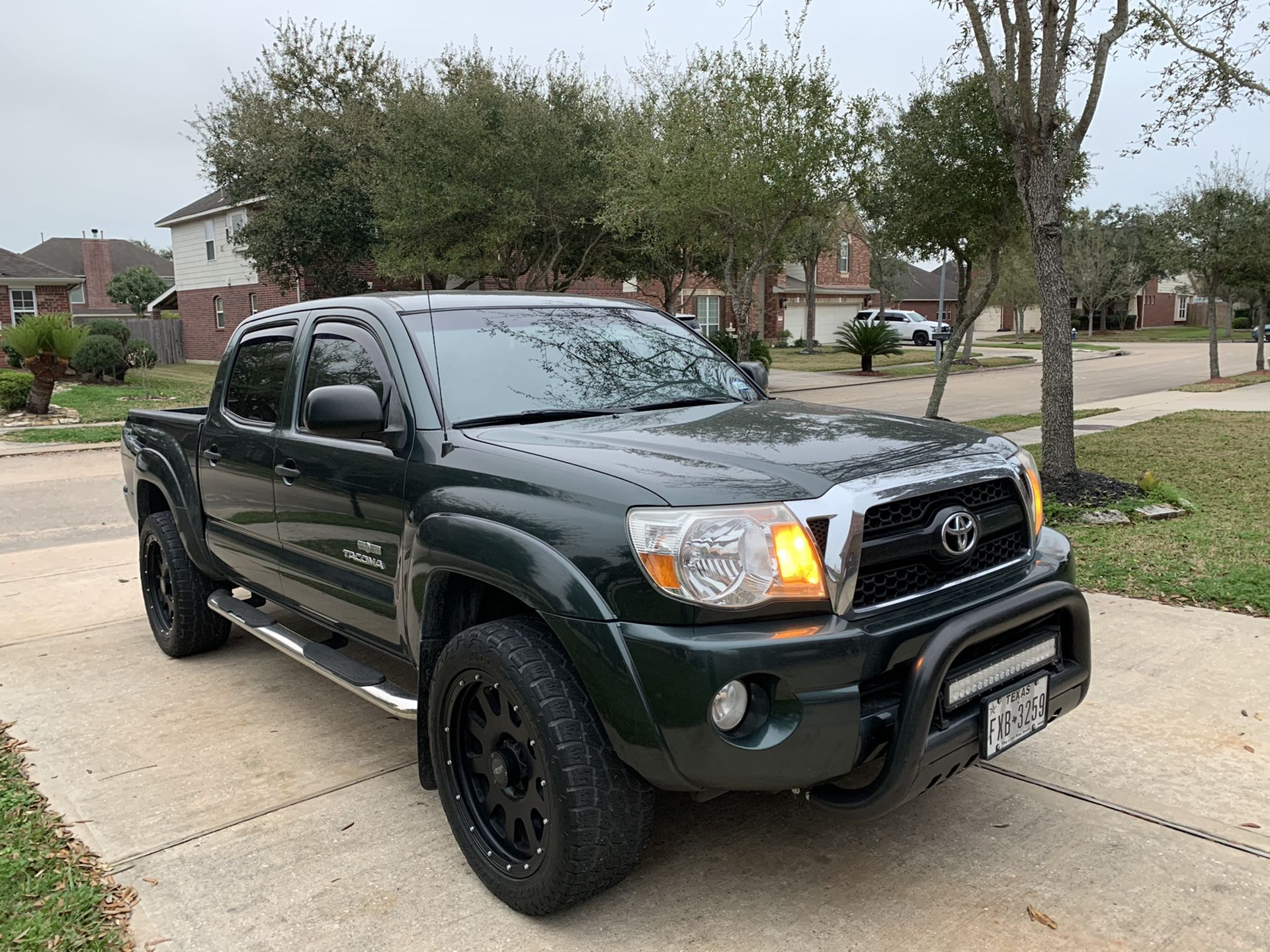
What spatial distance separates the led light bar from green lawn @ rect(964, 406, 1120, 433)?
10961mm

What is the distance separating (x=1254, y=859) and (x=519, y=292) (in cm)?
343

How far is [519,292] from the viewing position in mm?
4402

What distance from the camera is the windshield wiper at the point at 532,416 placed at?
335 centimetres

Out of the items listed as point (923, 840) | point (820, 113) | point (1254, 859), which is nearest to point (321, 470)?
point (923, 840)

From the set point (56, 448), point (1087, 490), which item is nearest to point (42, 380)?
point (56, 448)

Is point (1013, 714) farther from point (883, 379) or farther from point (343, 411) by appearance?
point (883, 379)

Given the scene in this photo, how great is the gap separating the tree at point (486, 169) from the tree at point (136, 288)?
135 feet

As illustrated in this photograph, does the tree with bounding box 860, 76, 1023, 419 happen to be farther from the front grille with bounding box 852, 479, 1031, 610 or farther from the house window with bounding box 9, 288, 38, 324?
the house window with bounding box 9, 288, 38, 324

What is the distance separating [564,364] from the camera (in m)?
3.77

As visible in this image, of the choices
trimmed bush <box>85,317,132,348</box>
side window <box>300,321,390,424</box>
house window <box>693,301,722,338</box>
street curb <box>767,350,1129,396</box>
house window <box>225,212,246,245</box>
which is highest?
house window <box>225,212,246,245</box>

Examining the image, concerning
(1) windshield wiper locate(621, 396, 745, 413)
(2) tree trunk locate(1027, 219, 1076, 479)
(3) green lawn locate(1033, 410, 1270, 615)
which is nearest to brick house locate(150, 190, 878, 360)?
(3) green lawn locate(1033, 410, 1270, 615)

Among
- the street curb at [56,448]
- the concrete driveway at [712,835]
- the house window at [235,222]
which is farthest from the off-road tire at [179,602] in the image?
the house window at [235,222]

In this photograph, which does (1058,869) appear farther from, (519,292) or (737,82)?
(737,82)

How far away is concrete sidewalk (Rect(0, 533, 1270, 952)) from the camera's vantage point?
278cm
